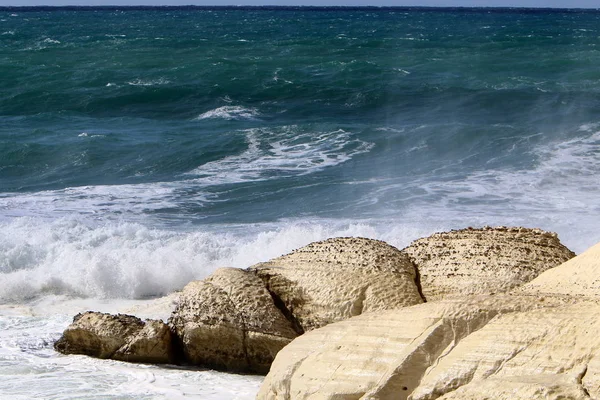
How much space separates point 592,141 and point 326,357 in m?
16.3

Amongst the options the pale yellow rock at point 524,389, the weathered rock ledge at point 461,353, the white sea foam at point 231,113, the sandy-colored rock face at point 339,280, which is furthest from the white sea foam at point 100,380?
the white sea foam at point 231,113

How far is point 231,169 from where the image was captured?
18.7 metres

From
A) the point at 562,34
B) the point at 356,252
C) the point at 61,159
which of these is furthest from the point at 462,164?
the point at 562,34

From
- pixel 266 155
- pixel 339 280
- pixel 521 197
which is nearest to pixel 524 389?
pixel 339 280

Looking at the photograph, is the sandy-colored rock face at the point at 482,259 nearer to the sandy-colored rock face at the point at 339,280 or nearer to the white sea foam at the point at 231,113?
the sandy-colored rock face at the point at 339,280

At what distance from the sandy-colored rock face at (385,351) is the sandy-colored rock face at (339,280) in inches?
53.3

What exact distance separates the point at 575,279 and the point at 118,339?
3440 millimetres

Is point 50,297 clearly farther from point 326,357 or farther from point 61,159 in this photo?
point 61,159

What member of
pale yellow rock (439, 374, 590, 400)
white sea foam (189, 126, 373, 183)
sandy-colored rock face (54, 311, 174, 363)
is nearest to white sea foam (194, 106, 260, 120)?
white sea foam (189, 126, 373, 183)

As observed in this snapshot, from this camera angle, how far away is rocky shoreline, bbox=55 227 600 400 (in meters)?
4.70

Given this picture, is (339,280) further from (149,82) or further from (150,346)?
(149,82)

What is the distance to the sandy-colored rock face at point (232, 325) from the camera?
693 centimetres

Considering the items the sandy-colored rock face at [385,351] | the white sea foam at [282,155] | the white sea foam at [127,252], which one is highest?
the sandy-colored rock face at [385,351]

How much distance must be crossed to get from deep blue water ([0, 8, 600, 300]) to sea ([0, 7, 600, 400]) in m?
0.06
